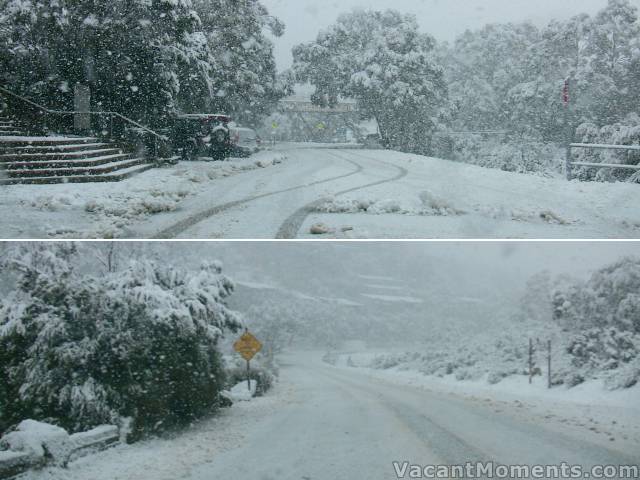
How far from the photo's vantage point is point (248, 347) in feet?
10.2

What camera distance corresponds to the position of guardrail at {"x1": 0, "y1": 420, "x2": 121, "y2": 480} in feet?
7.61

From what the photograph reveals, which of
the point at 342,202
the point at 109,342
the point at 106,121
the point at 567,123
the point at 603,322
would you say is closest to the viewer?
the point at 106,121

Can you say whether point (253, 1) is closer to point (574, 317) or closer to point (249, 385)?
point (249, 385)

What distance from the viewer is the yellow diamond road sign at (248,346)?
308cm

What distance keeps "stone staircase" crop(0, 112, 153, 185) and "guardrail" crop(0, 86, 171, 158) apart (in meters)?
0.06

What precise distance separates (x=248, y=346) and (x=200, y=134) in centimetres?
124

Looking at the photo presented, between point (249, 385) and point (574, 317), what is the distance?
1.99 meters

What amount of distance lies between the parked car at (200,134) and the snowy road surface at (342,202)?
0.09 meters

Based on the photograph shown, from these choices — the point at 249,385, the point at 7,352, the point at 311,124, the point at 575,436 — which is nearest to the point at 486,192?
the point at 311,124

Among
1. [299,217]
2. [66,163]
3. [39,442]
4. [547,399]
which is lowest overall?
[547,399]

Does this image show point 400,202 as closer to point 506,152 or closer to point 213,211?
point 506,152

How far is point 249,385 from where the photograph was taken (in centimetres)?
312

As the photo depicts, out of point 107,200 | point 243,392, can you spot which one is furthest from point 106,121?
point 243,392

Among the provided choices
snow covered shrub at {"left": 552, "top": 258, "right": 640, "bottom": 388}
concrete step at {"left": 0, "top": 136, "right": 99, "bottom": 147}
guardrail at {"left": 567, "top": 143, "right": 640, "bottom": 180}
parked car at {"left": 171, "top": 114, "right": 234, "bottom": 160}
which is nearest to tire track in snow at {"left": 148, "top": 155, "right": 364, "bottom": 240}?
parked car at {"left": 171, "top": 114, "right": 234, "bottom": 160}
